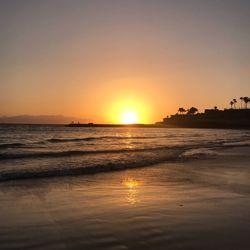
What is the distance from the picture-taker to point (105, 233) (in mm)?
6375

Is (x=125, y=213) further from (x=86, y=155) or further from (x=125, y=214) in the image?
(x=86, y=155)

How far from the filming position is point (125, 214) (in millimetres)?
7762

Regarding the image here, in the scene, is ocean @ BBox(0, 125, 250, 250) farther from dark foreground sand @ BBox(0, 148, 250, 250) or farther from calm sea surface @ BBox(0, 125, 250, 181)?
calm sea surface @ BBox(0, 125, 250, 181)

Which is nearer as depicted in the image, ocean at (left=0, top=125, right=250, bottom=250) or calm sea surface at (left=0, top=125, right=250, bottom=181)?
ocean at (left=0, top=125, right=250, bottom=250)

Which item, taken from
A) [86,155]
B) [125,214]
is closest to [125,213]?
[125,214]

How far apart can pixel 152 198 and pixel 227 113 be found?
183777 millimetres

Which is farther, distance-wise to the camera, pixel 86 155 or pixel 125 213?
pixel 86 155

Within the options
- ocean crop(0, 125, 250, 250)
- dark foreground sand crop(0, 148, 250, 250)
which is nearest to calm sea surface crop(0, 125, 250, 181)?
ocean crop(0, 125, 250, 250)

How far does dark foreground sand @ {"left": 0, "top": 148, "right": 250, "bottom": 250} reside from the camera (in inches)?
233

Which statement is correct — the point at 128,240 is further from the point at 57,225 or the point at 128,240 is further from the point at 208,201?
the point at 208,201

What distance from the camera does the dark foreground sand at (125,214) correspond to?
5.92m

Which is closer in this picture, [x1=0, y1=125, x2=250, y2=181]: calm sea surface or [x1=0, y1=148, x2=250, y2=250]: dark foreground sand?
[x1=0, y1=148, x2=250, y2=250]: dark foreground sand

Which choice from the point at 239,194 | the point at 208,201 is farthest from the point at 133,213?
the point at 239,194

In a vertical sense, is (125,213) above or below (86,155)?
above
